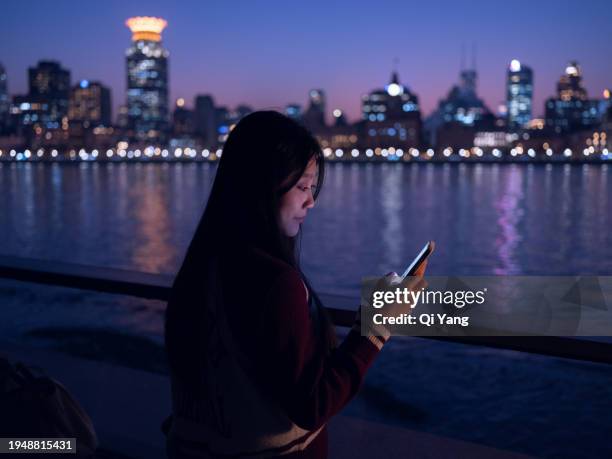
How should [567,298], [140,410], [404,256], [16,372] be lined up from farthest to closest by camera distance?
[404,256] < [140,410] < [567,298] < [16,372]

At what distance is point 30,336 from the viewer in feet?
39.6

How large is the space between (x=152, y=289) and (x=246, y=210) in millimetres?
1707

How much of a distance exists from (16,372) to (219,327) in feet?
2.89

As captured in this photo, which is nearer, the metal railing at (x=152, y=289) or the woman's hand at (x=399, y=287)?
the woman's hand at (x=399, y=287)

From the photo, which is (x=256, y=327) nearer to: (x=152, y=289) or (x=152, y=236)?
(x=152, y=289)

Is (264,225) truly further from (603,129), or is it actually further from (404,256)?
(603,129)

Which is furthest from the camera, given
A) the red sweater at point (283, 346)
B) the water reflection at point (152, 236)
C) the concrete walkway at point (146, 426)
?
the water reflection at point (152, 236)

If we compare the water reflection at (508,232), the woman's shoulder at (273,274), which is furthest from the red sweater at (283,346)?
the water reflection at (508,232)

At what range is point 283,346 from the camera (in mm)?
1474

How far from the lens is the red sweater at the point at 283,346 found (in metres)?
1.47

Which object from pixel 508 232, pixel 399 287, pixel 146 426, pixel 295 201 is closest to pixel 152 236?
pixel 508 232

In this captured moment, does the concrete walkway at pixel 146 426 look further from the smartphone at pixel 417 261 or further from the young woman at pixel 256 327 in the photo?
the smartphone at pixel 417 261

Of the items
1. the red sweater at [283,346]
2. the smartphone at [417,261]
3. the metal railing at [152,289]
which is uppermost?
the smartphone at [417,261]

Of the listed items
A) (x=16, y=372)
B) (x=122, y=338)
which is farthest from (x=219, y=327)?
(x=122, y=338)
